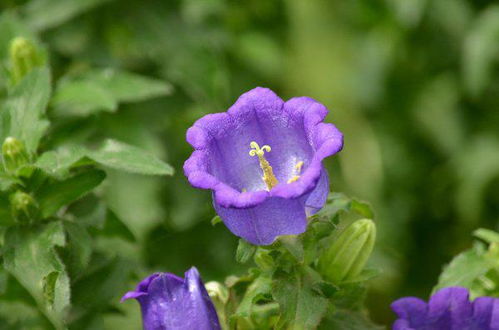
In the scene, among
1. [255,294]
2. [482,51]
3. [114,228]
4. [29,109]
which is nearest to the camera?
[255,294]

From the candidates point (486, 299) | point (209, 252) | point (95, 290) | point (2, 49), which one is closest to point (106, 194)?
point (209, 252)

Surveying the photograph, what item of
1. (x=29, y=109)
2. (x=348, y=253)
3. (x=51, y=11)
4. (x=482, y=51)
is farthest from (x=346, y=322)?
(x=482, y=51)

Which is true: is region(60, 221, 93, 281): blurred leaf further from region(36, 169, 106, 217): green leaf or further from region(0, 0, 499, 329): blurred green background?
region(0, 0, 499, 329): blurred green background

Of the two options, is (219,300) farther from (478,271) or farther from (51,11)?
(51,11)

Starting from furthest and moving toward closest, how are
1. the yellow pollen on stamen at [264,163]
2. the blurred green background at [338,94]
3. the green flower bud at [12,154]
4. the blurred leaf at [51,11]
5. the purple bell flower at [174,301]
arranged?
the blurred green background at [338,94]
the blurred leaf at [51,11]
the green flower bud at [12,154]
the yellow pollen on stamen at [264,163]
the purple bell flower at [174,301]

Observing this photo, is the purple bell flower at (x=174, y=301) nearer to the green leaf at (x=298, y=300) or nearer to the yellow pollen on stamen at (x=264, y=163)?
the green leaf at (x=298, y=300)

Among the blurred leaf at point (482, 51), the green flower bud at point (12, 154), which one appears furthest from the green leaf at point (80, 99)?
the blurred leaf at point (482, 51)
